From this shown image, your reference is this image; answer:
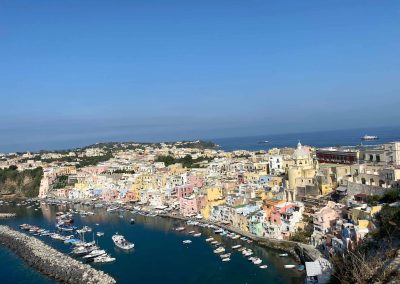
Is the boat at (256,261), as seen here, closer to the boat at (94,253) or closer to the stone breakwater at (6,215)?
the boat at (94,253)

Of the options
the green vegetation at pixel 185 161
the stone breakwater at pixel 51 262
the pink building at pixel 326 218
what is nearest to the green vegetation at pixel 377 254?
the pink building at pixel 326 218

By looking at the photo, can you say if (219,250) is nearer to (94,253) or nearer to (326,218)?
(326,218)

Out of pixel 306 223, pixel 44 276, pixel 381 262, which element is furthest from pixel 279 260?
pixel 44 276

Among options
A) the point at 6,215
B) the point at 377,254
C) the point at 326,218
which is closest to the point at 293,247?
the point at 326,218

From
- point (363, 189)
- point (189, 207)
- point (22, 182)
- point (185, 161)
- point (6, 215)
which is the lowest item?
point (6, 215)


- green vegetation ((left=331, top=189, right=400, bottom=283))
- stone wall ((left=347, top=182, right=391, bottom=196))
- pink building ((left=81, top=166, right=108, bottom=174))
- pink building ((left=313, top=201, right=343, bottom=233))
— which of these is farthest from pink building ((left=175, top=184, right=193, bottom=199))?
pink building ((left=81, top=166, right=108, bottom=174))

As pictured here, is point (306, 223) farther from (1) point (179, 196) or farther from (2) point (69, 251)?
(1) point (179, 196)
